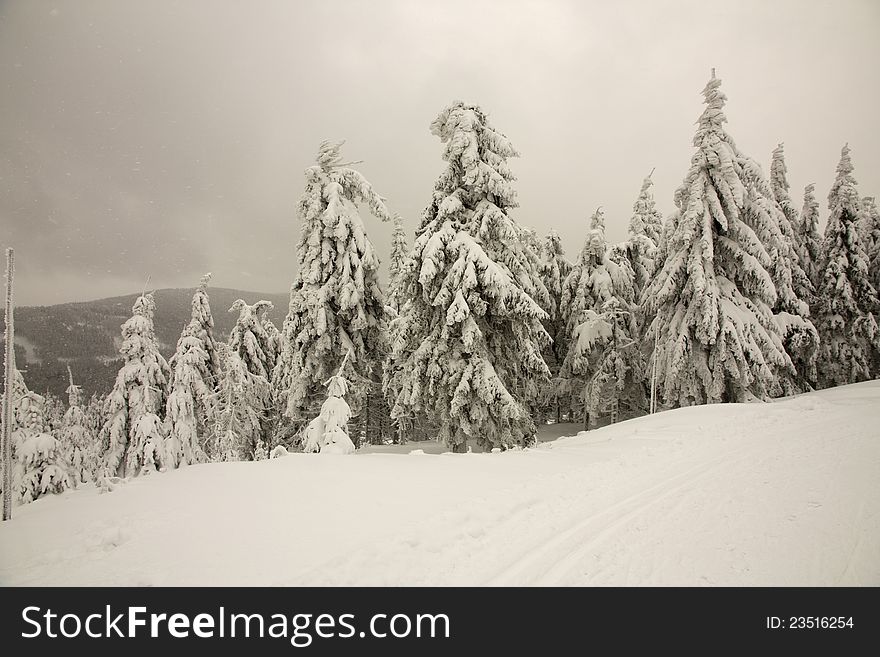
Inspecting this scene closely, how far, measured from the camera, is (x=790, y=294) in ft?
72.4

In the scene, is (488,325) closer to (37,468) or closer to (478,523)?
(478,523)

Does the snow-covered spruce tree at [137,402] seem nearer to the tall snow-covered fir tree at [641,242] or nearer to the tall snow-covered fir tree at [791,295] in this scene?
the tall snow-covered fir tree at [641,242]

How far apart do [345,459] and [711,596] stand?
705 cm

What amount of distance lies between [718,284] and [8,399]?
930 inches

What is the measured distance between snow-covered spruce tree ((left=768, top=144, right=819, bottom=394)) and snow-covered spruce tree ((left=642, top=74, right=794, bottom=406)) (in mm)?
2064

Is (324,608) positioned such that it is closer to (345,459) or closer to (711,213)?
(345,459)

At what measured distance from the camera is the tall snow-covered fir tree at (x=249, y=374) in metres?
21.8

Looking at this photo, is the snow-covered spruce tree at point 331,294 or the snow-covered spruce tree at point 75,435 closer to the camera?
the snow-covered spruce tree at point 331,294

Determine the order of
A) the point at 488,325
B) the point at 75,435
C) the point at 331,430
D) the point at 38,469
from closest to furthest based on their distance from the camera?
the point at 331,430, the point at 488,325, the point at 38,469, the point at 75,435

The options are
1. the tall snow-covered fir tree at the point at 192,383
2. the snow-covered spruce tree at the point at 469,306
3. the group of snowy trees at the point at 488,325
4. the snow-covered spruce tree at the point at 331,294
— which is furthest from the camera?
the tall snow-covered fir tree at the point at 192,383

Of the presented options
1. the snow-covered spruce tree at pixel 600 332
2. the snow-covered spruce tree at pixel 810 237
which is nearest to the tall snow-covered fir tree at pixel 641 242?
the snow-covered spruce tree at pixel 600 332

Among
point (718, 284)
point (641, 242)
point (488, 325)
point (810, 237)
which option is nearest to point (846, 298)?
point (810, 237)

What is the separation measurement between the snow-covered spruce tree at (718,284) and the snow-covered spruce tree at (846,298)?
9.19 metres

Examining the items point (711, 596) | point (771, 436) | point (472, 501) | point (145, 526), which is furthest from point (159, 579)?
point (771, 436)
